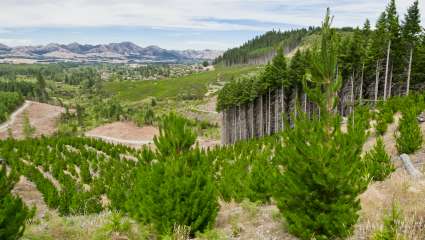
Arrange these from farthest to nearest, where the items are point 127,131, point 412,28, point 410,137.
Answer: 1. point 127,131
2. point 412,28
3. point 410,137

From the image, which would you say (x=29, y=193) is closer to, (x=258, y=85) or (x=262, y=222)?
(x=262, y=222)

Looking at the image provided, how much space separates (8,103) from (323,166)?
119 meters

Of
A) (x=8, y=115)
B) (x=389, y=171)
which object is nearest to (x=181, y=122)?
(x=389, y=171)

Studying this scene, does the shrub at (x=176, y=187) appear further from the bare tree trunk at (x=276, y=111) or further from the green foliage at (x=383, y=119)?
the bare tree trunk at (x=276, y=111)

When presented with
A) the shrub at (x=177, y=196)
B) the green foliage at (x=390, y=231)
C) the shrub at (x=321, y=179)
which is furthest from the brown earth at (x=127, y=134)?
the green foliage at (x=390, y=231)

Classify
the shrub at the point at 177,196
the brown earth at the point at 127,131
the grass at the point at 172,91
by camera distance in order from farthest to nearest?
the grass at the point at 172,91
the brown earth at the point at 127,131
the shrub at the point at 177,196

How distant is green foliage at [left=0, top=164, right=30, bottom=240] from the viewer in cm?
791

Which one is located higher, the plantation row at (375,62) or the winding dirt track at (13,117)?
the plantation row at (375,62)

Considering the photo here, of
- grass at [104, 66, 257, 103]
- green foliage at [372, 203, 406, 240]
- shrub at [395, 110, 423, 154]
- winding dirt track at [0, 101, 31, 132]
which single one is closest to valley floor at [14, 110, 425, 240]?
green foliage at [372, 203, 406, 240]

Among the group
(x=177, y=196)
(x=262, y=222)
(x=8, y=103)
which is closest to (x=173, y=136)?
(x=177, y=196)

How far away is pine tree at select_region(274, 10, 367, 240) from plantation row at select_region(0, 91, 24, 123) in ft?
341

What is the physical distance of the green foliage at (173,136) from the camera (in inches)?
413

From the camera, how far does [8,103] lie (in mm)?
109000

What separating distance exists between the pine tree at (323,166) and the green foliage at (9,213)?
5.96m
